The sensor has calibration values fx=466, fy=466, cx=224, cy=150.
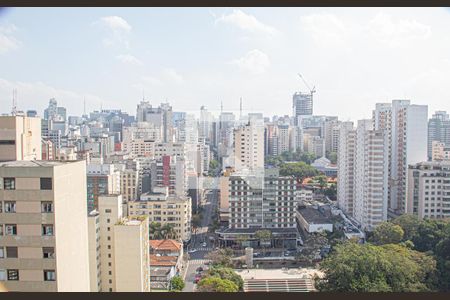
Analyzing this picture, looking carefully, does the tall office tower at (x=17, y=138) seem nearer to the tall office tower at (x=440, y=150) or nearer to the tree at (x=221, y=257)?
the tree at (x=221, y=257)

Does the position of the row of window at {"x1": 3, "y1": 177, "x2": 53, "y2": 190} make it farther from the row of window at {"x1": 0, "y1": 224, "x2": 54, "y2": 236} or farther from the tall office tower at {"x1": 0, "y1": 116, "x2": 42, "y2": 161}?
the tall office tower at {"x1": 0, "y1": 116, "x2": 42, "y2": 161}

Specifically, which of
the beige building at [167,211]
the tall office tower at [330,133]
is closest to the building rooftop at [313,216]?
the beige building at [167,211]

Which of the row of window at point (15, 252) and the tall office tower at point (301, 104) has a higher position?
the tall office tower at point (301, 104)

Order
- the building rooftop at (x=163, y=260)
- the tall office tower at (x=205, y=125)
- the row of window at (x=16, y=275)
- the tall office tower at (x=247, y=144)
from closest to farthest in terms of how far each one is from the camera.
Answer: the row of window at (x=16, y=275) → the building rooftop at (x=163, y=260) → the tall office tower at (x=247, y=144) → the tall office tower at (x=205, y=125)

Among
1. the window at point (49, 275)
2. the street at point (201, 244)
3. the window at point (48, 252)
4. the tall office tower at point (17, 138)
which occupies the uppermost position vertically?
the tall office tower at point (17, 138)

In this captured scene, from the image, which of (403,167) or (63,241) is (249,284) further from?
(403,167)

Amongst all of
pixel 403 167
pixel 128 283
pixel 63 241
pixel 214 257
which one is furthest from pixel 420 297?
pixel 403 167
